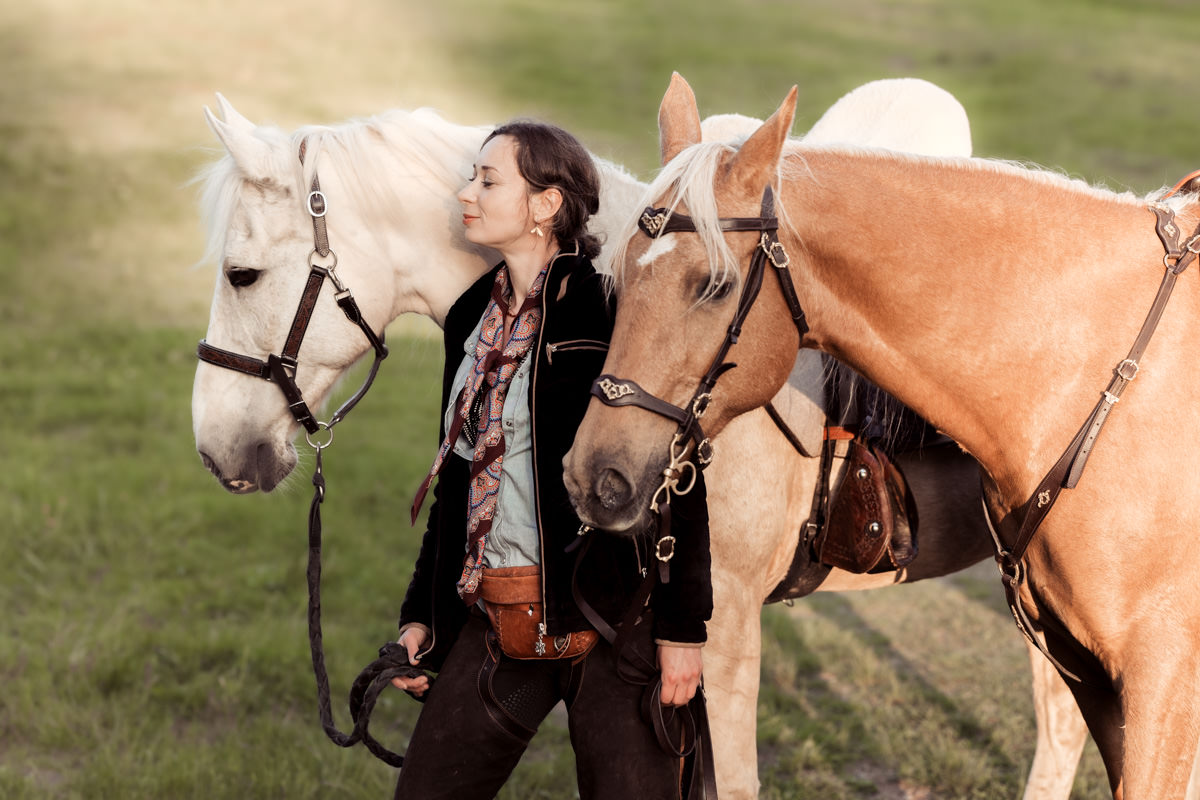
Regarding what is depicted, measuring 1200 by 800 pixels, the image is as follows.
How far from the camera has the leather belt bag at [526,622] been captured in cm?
204

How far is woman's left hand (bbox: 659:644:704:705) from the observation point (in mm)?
2039

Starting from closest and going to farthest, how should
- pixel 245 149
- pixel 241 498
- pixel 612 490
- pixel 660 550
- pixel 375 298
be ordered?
pixel 612 490 < pixel 660 550 < pixel 245 149 < pixel 375 298 < pixel 241 498

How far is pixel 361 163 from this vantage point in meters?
2.70

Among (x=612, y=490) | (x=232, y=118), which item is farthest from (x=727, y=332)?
(x=232, y=118)

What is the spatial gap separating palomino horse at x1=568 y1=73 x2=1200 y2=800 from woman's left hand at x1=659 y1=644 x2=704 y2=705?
1.52 feet

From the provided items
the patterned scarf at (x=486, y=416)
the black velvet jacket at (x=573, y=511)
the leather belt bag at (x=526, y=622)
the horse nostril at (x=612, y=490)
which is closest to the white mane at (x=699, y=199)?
the black velvet jacket at (x=573, y=511)

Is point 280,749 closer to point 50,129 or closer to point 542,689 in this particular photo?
point 542,689

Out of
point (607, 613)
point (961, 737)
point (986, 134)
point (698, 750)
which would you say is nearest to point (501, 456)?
point (607, 613)

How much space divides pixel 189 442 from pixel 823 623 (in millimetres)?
4203

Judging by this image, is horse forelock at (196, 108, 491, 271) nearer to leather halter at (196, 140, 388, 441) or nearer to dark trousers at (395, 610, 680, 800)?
leather halter at (196, 140, 388, 441)

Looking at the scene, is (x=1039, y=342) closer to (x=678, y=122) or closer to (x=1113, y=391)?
(x=1113, y=391)

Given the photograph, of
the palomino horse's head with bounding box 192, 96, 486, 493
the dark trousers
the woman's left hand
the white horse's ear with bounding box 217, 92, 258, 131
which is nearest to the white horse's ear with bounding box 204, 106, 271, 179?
the palomino horse's head with bounding box 192, 96, 486, 493

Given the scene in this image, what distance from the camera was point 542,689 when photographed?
7.00ft

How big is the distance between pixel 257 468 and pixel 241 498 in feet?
11.9
